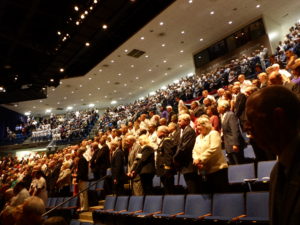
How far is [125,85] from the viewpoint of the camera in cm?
1823

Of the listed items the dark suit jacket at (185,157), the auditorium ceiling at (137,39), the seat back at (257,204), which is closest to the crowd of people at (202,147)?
the dark suit jacket at (185,157)

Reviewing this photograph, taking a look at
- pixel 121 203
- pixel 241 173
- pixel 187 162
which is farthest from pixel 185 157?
pixel 121 203

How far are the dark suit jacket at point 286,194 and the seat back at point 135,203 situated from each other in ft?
10.6

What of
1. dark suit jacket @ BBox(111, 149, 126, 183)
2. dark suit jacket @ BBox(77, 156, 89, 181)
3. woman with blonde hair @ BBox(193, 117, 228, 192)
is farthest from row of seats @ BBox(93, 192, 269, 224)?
dark suit jacket @ BBox(77, 156, 89, 181)

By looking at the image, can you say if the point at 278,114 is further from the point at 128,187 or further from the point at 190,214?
the point at 128,187

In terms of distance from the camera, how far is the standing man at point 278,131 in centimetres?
69

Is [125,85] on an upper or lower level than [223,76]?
upper

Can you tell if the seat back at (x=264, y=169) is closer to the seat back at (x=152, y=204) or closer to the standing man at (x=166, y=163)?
the standing man at (x=166, y=163)

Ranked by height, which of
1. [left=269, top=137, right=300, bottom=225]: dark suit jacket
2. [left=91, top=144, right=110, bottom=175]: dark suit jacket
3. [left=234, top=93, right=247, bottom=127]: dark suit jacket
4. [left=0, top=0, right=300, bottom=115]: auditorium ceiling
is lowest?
[left=269, top=137, right=300, bottom=225]: dark suit jacket

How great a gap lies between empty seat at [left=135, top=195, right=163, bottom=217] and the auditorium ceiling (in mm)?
5992

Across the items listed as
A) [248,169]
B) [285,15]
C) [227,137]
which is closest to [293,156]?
[248,169]

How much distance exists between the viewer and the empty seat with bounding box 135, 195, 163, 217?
345 cm

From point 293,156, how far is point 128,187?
5.05 meters

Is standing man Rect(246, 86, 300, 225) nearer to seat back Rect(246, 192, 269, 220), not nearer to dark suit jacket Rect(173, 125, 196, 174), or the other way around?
seat back Rect(246, 192, 269, 220)
